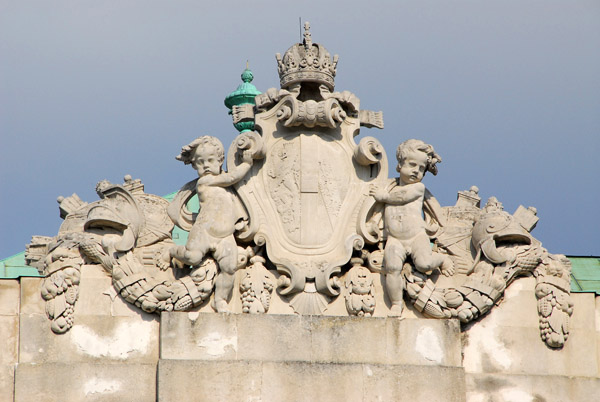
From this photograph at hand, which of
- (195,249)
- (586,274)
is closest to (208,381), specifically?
(195,249)

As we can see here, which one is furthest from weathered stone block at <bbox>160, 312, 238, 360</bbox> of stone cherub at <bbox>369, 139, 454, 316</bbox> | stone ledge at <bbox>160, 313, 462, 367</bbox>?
stone cherub at <bbox>369, 139, 454, 316</bbox>

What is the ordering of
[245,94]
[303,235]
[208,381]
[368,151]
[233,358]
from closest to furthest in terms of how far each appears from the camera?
[208,381] → [233,358] → [303,235] → [368,151] → [245,94]

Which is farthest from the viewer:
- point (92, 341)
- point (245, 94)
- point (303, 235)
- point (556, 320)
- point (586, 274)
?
point (245, 94)

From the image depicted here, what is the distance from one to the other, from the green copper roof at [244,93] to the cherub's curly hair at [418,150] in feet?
29.9

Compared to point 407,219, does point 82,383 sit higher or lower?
lower

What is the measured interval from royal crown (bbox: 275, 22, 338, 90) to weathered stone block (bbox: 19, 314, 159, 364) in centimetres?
412

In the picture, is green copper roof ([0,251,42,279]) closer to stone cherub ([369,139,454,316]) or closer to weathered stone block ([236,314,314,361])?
weathered stone block ([236,314,314,361])

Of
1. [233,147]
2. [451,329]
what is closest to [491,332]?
[451,329]

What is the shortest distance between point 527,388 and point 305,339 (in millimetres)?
3317

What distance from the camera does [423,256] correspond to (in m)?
28.3

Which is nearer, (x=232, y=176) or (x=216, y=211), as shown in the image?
(x=216, y=211)

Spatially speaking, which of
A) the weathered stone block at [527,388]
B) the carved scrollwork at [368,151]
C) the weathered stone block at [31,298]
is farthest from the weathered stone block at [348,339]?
the weathered stone block at [31,298]

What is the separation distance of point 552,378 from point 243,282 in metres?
4.66

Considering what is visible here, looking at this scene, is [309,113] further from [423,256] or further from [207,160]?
[423,256]
